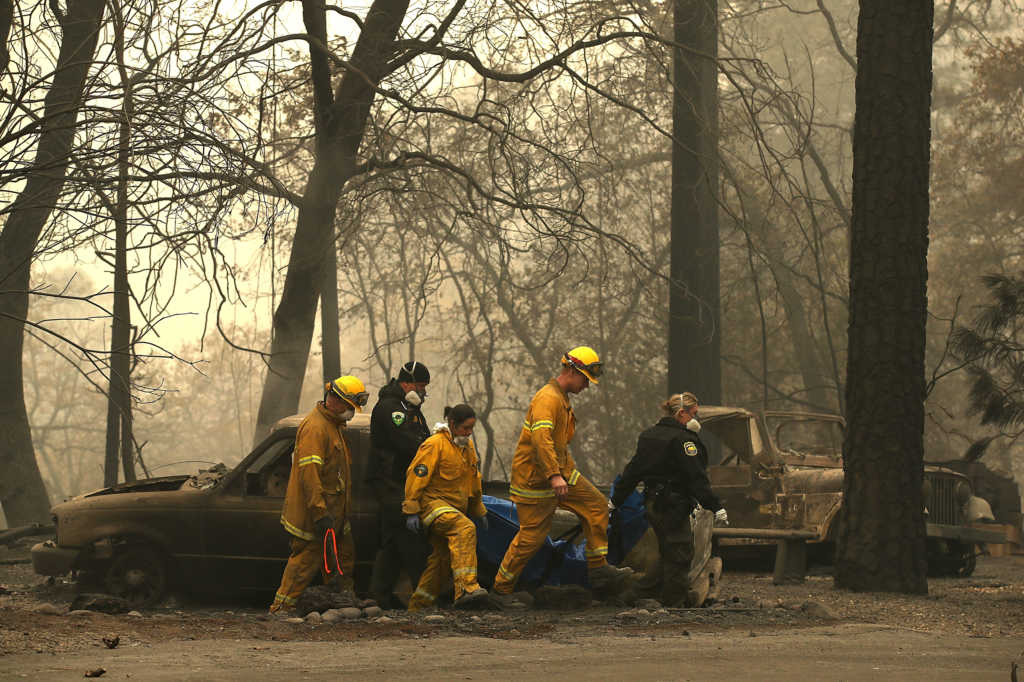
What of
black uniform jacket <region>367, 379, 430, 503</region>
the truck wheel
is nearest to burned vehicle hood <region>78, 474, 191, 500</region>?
black uniform jacket <region>367, 379, 430, 503</region>

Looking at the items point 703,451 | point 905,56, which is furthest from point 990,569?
point 703,451

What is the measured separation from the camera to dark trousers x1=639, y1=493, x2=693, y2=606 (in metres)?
9.34

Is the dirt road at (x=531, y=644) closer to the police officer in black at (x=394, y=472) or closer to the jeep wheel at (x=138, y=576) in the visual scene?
the jeep wheel at (x=138, y=576)

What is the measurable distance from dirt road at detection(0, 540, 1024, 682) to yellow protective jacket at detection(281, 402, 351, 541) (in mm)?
746

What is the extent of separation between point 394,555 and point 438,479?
871 mm

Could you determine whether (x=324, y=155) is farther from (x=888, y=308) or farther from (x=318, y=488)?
(x=318, y=488)

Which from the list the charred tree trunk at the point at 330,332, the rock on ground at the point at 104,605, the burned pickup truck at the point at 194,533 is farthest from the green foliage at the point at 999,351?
the charred tree trunk at the point at 330,332

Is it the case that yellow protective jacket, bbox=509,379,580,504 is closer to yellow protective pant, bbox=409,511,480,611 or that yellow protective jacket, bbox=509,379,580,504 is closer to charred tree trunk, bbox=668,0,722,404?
yellow protective pant, bbox=409,511,480,611

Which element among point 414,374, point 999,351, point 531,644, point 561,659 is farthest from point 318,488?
point 999,351

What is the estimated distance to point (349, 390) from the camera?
9102 millimetres

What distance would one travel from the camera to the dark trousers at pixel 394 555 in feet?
30.8

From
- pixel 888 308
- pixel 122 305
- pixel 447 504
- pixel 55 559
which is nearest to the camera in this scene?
pixel 447 504

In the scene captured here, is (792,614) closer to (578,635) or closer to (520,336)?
(578,635)

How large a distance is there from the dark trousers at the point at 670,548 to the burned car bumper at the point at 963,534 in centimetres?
547
